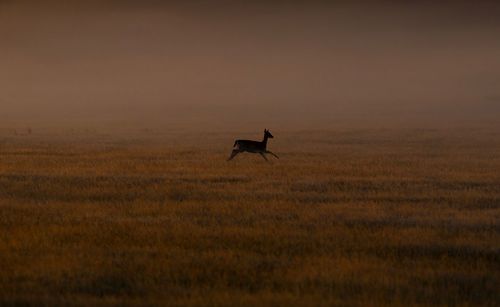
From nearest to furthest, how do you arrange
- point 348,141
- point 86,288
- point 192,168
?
point 86,288 → point 192,168 → point 348,141

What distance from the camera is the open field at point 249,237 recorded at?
428 inches

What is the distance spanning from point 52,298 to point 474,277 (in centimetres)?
617

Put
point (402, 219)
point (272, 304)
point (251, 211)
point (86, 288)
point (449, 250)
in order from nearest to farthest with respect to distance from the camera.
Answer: point (272, 304) < point (86, 288) < point (449, 250) < point (402, 219) < point (251, 211)

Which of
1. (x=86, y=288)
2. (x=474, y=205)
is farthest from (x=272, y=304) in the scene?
(x=474, y=205)

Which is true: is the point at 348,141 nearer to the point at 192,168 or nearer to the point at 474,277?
the point at 192,168

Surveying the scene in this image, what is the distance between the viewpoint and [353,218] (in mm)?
16703

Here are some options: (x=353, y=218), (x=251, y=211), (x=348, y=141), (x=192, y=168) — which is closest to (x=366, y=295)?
(x=353, y=218)

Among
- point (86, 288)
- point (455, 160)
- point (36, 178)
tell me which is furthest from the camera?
point (455, 160)

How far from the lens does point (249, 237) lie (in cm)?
1452

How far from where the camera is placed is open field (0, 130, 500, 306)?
10867 millimetres

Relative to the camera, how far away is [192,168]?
28734mm

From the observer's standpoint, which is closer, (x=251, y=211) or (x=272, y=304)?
(x=272, y=304)

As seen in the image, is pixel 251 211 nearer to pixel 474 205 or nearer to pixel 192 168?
pixel 474 205

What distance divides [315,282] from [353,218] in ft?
18.3
